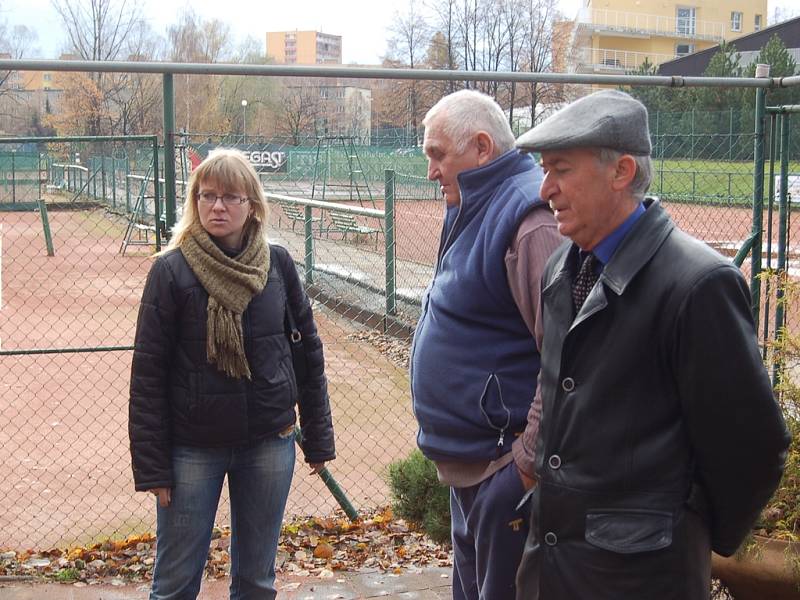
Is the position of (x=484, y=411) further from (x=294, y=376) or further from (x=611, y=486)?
(x=294, y=376)

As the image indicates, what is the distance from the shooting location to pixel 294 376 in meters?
3.48

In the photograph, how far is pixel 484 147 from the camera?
111 inches

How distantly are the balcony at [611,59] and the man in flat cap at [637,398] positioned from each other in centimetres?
5448

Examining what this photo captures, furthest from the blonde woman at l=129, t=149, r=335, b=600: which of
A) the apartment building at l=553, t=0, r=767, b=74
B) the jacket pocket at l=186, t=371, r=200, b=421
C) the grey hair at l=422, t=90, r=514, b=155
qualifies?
the apartment building at l=553, t=0, r=767, b=74

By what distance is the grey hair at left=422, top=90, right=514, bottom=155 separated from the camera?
9.23 feet

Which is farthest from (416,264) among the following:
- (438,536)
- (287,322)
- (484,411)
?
(484,411)

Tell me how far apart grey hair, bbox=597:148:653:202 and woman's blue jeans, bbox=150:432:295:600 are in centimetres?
171

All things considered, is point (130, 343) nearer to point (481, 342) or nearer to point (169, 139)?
point (169, 139)

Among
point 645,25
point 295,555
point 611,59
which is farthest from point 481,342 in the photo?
point 645,25

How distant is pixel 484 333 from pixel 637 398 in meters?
0.71

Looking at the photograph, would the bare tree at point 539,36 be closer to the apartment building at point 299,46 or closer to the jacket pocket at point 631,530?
the jacket pocket at point 631,530

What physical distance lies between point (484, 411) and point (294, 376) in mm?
1033

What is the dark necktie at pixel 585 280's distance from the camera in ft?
7.30

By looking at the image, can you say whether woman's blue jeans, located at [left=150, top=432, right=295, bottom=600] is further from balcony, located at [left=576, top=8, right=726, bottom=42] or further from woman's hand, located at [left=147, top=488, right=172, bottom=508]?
balcony, located at [left=576, top=8, right=726, bottom=42]
